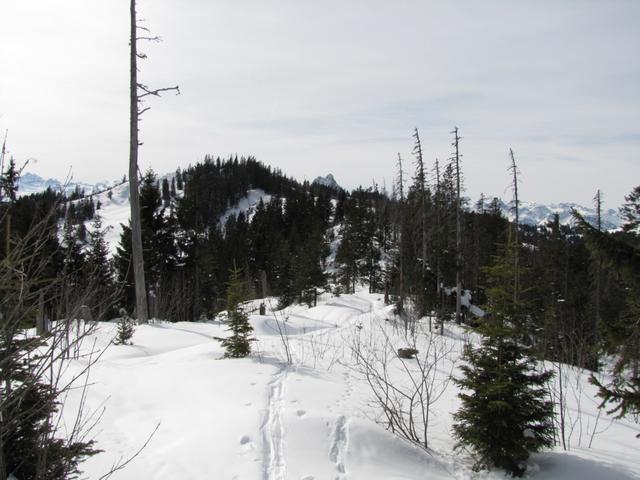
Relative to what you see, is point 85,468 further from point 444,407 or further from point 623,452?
point 623,452

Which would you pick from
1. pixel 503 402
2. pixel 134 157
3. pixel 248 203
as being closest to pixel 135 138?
pixel 134 157

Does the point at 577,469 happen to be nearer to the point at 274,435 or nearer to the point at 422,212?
the point at 274,435

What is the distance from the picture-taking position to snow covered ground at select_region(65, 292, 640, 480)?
4.62 meters

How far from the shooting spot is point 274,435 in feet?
17.0

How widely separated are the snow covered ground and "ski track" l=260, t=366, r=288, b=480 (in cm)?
1

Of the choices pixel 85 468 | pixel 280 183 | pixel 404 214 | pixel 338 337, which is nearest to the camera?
pixel 85 468

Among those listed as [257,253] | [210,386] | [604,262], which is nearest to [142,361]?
[210,386]

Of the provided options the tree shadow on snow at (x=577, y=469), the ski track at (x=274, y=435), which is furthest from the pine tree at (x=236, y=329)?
the tree shadow on snow at (x=577, y=469)

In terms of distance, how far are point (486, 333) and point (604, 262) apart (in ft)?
5.32

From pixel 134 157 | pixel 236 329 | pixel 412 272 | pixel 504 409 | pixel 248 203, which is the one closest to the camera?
pixel 504 409

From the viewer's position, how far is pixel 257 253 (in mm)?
52875

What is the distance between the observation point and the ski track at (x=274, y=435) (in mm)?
4484

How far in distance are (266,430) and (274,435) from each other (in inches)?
6.2

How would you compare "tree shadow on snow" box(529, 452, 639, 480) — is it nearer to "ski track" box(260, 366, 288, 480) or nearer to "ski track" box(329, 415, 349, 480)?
"ski track" box(329, 415, 349, 480)
